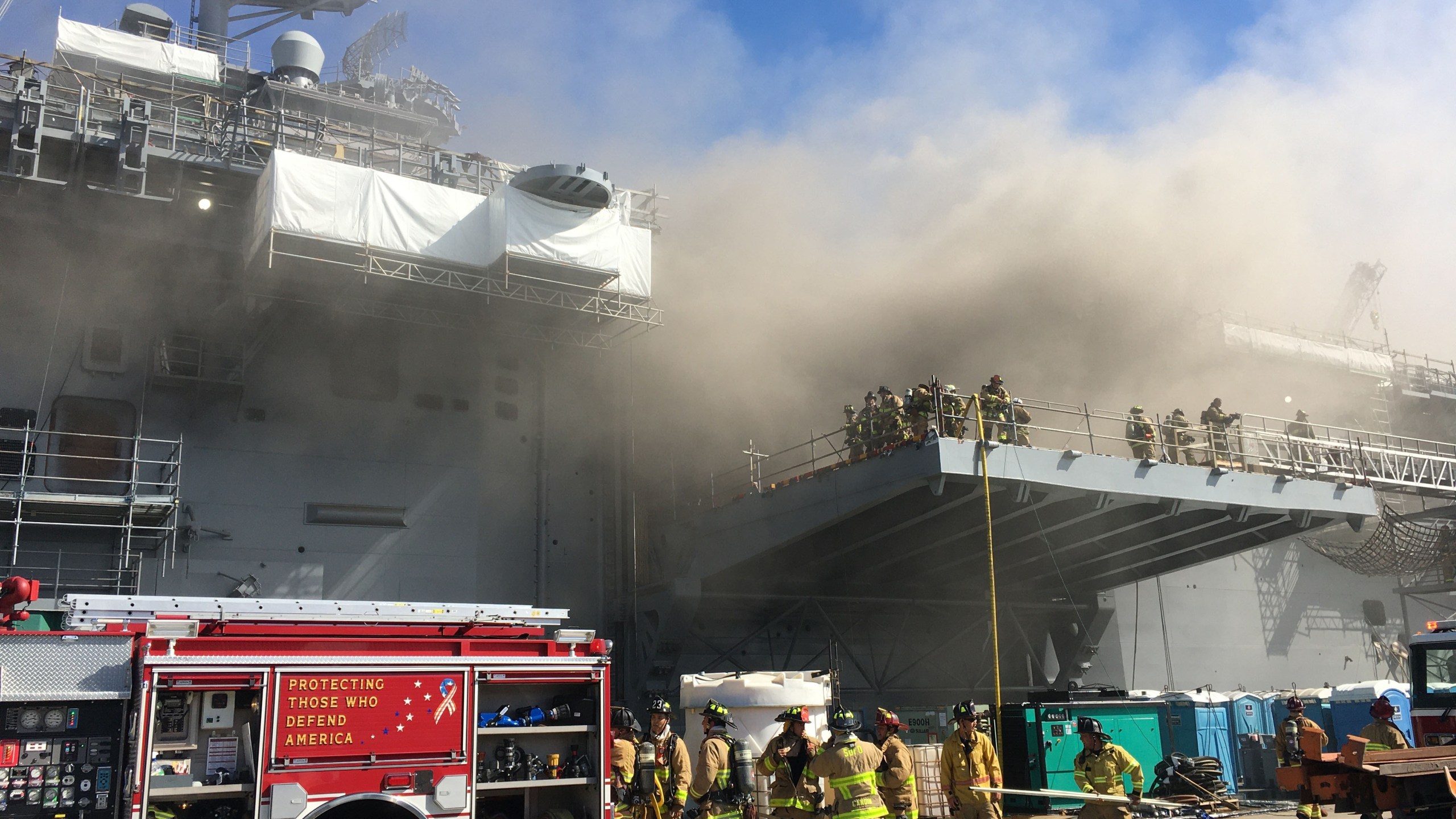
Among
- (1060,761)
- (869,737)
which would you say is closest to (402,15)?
(869,737)

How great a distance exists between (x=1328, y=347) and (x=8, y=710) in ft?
107

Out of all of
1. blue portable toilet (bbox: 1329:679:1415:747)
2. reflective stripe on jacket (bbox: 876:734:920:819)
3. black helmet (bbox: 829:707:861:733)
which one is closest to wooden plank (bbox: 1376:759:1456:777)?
reflective stripe on jacket (bbox: 876:734:920:819)

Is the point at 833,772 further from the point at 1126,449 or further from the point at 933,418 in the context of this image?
the point at 1126,449

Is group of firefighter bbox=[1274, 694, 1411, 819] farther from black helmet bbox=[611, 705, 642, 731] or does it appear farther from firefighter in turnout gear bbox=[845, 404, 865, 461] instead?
firefighter in turnout gear bbox=[845, 404, 865, 461]

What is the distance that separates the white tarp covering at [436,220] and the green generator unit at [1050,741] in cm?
972

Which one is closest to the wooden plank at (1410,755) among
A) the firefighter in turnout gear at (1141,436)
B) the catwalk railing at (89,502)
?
the firefighter in turnout gear at (1141,436)

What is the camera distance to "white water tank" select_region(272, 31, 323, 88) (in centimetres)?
2491

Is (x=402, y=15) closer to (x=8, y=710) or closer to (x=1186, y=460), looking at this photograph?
(x=1186, y=460)

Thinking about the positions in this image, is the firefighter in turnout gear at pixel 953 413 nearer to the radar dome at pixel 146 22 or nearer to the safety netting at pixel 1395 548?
the safety netting at pixel 1395 548

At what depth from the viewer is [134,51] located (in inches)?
928

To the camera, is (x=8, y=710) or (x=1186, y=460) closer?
(x=8, y=710)

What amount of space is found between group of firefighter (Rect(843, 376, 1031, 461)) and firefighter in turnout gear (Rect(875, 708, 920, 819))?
25.2ft

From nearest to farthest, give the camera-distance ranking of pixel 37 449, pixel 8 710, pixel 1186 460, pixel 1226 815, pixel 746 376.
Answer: pixel 8 710 < pixel 1226 815 < pixel 37 449 < pixel 1186 460 < pixel 746 376

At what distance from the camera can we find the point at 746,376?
2233 cm
